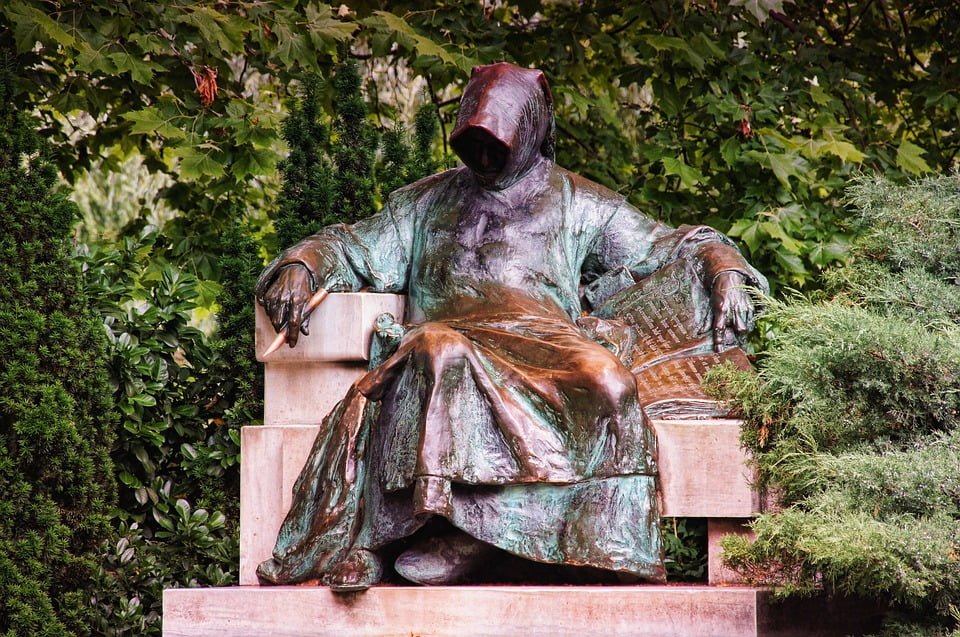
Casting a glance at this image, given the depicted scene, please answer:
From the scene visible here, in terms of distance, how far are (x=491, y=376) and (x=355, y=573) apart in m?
0.80

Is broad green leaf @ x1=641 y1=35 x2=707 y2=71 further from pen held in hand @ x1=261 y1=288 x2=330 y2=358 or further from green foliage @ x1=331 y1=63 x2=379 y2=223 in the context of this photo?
pen held in hand @ x1=261 y1=288 x2=330 y2=358

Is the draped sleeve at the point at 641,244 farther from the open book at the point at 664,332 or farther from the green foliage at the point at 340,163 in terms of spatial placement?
the green foliage at the point at 340,163

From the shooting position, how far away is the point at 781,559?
5383 millimetres

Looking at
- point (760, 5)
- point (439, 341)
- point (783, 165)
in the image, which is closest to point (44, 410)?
point (439, 341)

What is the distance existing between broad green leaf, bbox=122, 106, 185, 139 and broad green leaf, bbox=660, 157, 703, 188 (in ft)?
8.28

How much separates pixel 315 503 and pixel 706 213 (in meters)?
4.18

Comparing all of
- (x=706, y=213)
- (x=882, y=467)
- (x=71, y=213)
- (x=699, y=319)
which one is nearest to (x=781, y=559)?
(x=882, y=467)

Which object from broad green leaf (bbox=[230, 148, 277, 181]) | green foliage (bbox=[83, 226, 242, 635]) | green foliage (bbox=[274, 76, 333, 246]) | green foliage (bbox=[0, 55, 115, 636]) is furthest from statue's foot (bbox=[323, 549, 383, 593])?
broad green leaf (bbox=[230, 148, 277, 181])

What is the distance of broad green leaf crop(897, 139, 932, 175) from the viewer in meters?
9.15

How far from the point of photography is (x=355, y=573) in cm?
Result: 568

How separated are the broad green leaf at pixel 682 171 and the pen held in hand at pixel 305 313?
2.95 metres

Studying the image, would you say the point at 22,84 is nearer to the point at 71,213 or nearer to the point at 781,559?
the point at 71,213

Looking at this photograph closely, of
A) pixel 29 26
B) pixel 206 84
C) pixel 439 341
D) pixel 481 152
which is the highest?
pixel 29 26

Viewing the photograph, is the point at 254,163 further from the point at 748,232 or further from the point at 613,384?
the point at 613,384
